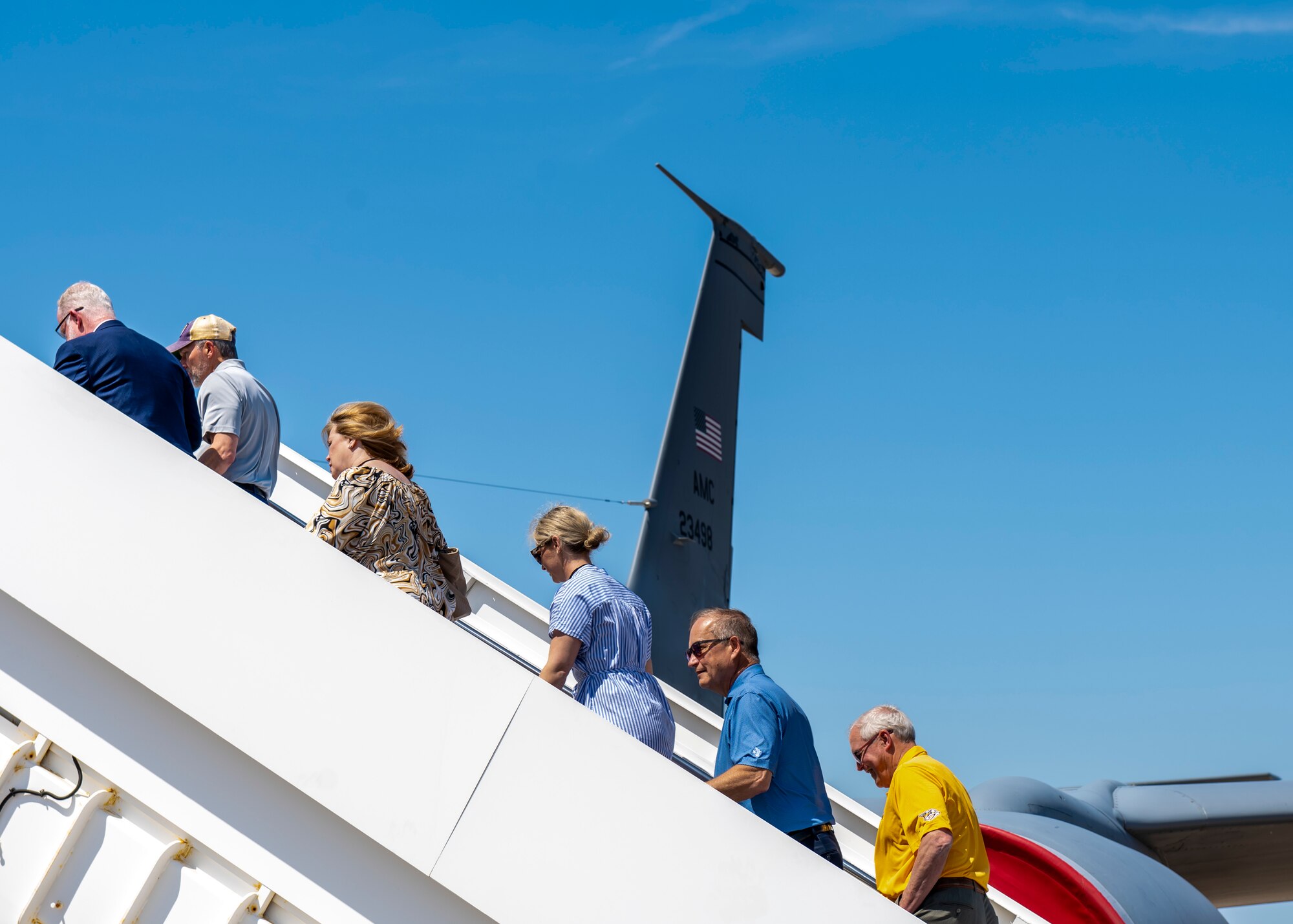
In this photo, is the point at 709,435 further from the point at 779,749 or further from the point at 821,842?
the point at 779,749

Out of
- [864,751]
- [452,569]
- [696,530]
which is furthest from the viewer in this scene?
[696,530]

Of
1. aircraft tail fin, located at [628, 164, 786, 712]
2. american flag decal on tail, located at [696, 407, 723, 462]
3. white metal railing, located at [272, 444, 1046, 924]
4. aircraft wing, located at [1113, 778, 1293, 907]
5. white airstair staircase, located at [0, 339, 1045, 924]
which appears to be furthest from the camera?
american flag decal on tail, located at [696, 407, 723, 462]

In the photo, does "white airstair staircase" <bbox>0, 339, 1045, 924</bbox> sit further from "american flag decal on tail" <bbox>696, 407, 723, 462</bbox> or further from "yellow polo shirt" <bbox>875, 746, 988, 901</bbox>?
"american flag decal on tail" <bbox>696, 407, 723, 462</bbox>

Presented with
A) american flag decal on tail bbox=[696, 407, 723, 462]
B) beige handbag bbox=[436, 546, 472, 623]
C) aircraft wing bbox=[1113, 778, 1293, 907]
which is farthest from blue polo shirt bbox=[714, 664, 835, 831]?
american flag decal on tail bbox=[696, 407, 723, 462]

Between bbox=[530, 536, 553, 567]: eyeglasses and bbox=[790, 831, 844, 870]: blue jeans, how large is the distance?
1.20 m

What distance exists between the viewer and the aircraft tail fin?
9852mm

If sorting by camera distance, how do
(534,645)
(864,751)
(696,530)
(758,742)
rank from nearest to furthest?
1. (758,742)
2. (864,751)
3. (534,645)
4. (696,530)

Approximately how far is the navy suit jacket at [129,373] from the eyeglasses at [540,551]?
1199mm

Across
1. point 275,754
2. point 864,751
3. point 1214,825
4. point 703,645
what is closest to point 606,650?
point 703,645

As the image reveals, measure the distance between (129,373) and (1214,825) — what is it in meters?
7.75

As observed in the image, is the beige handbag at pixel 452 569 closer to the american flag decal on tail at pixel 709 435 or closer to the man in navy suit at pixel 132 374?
the man in navy suit at pixel 132 374

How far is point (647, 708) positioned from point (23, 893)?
5.62ft

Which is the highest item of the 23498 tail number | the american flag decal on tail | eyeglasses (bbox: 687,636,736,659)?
the american flag decal on tail

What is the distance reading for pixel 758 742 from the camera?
125 inches
